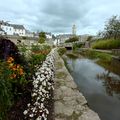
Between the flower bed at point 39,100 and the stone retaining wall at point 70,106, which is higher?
the flower bed at point 39,100

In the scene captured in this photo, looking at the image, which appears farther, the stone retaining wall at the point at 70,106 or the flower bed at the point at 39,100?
the stone retaining wall at the point at 70,106

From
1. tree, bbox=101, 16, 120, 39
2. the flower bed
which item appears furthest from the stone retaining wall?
tree, bbox=101, 16, 120, 39

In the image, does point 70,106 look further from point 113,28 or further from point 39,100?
point 113,28

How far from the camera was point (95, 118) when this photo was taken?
4250mm

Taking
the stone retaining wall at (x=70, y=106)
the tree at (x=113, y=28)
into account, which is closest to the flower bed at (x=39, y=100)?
the stone retaining wall at (x=70, y=106)

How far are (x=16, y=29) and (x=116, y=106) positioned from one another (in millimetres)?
93498

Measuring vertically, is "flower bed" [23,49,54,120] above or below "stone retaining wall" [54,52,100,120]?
above

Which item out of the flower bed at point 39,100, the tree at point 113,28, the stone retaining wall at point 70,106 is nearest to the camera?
the flower bed at point 39,100

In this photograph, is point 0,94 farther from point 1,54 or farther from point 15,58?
point 15,58

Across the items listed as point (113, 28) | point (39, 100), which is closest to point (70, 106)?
point (39, 100)

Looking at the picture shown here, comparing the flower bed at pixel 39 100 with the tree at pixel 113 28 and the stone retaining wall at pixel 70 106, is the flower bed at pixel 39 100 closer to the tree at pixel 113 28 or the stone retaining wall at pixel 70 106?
the stone retaining wall at pixel 70 106

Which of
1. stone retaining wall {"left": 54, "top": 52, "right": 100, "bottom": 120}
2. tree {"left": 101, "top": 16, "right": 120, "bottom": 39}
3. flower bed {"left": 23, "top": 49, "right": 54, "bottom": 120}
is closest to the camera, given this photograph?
flower bed {"left": 23, "top": 49, "right": 54, "bottom": 120}

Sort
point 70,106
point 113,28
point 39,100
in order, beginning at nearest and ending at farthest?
point 39,100 → point 70,106 → point 113,28

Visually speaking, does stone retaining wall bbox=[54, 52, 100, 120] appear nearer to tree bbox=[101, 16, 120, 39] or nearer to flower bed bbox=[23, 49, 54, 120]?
flower bed bbox=[23, 49, 54, 120]
